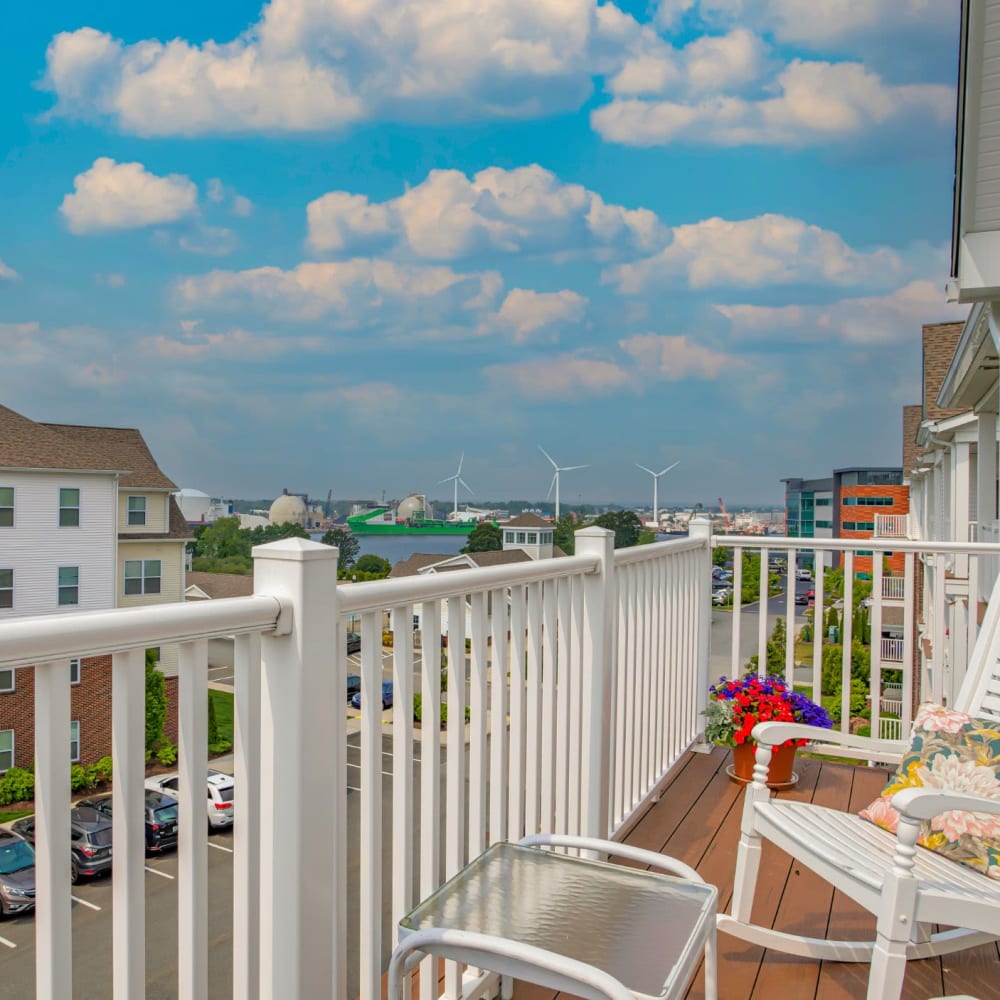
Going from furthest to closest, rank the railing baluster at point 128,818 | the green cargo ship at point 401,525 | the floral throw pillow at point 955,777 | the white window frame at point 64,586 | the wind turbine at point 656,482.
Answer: the wind turbine at point 656,482
the white window frame at point 64,586
the green cargo ship at point 401,525
the floral throw pillow at point 955,777
the railing baluster at point 128,818

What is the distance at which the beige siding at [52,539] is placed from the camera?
19469mm

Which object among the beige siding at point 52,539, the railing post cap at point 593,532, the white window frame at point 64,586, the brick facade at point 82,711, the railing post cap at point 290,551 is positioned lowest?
the white window frame at point 64,586

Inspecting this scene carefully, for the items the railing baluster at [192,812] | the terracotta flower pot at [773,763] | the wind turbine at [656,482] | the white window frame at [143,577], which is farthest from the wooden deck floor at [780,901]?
the wind turbine at [656,482]

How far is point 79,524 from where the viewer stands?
20641 millimetres

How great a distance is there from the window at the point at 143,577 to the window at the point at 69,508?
1.52 m

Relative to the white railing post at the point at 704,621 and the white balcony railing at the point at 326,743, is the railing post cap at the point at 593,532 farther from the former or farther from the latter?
the white railing post at the point at 704,621

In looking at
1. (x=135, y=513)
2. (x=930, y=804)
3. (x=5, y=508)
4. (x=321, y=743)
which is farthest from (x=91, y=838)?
(x=135, y=513)

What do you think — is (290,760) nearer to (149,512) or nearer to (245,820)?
(245,820)

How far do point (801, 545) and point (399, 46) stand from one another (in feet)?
247

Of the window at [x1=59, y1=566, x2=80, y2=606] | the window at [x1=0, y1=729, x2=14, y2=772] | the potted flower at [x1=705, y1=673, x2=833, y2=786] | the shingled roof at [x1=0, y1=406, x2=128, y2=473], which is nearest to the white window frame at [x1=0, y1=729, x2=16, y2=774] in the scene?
the window at [x1=0, y1=729, x2=14, y2=772]

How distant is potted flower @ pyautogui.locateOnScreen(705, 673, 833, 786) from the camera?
365 centimetres

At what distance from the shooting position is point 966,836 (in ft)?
6.93

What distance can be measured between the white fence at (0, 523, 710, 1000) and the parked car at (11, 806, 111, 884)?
0.08 meters

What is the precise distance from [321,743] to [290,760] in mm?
63
